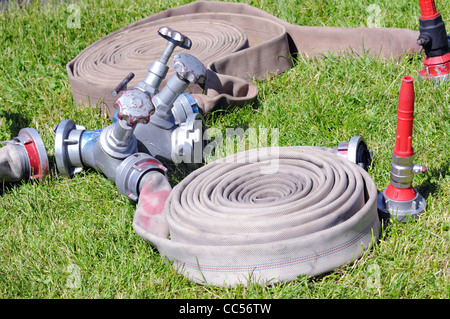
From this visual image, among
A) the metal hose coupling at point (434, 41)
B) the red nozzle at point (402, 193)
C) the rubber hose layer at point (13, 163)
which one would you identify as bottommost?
the rubber hose layer at point (13, 163)

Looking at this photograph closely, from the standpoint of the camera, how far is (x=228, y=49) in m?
4.50

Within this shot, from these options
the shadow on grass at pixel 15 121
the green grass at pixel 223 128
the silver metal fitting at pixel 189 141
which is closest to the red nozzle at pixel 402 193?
the green grass at pixel 223 128

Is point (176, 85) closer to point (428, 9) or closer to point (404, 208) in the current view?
point (404, 208)

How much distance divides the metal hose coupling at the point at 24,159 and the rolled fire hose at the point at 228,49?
30.0 inches

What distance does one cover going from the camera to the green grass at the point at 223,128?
8.43ft

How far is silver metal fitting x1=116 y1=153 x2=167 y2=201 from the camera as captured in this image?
3.09 meters

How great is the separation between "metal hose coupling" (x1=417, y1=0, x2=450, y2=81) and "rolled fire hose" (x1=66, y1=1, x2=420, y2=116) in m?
0.23

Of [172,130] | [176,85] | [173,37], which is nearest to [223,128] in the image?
[172,130]

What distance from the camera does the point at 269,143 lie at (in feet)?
12.0

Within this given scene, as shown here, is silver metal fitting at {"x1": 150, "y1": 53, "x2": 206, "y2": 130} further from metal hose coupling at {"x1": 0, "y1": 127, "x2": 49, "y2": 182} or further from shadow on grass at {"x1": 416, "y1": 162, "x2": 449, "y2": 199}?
shadow on grass at {"x1": 416, "y1": 162, "x2": 449, "y2": 199}

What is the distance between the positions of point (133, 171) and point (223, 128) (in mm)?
930

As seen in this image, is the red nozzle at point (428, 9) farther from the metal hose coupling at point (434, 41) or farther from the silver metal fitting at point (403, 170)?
the silver metal fitting at point (403, 170)

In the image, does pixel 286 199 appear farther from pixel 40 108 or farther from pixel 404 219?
pixel 40 108

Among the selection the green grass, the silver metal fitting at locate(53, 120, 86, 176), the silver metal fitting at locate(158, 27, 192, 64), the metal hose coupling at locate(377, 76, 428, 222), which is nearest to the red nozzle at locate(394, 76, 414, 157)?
the metal hose coupling at locate(377, 76, 428, 222)
